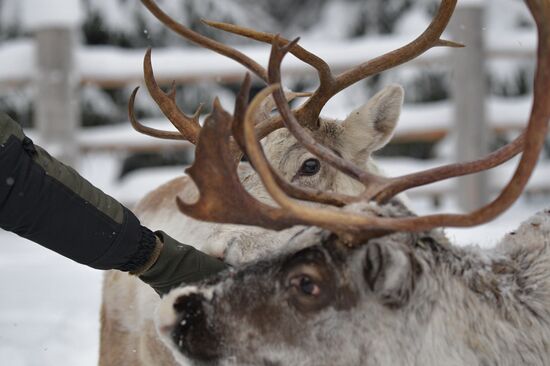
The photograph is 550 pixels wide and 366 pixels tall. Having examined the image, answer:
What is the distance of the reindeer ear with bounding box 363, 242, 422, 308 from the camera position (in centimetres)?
238

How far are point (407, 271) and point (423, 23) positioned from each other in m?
9.59

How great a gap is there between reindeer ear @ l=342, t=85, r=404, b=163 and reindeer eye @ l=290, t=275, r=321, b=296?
59.2 inches

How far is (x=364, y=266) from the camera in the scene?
2432 mm

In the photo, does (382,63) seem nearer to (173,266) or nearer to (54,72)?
(173,266)

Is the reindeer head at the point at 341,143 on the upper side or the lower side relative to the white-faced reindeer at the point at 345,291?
upper

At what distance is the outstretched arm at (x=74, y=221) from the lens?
104 inches

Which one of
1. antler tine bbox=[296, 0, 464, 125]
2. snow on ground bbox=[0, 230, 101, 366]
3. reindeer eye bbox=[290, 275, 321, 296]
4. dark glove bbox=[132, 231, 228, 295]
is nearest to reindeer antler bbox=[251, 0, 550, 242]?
reindeer eye bbox=[290, 275, 321, 296]

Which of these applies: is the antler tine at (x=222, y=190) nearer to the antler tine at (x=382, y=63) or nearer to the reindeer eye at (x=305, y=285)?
the reindeer eye at (x=305, y=285)

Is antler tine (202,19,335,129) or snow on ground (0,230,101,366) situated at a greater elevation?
antler tine (202,19,335,129)

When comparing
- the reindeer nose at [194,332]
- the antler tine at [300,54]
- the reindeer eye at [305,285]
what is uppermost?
the antler tine at [300,54]

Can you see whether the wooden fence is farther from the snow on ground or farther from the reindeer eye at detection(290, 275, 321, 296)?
the reindeer eye at detection(290, 275, 321, 296)

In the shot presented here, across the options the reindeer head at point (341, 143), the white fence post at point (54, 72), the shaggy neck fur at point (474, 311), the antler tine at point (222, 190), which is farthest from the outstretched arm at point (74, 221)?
the white fence post at point (54, 72)

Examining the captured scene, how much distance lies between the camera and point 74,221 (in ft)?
8.93

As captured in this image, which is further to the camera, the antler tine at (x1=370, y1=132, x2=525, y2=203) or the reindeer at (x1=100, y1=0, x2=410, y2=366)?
the reindeer at (x1=100, y1=0, x2=410, y2=366)
